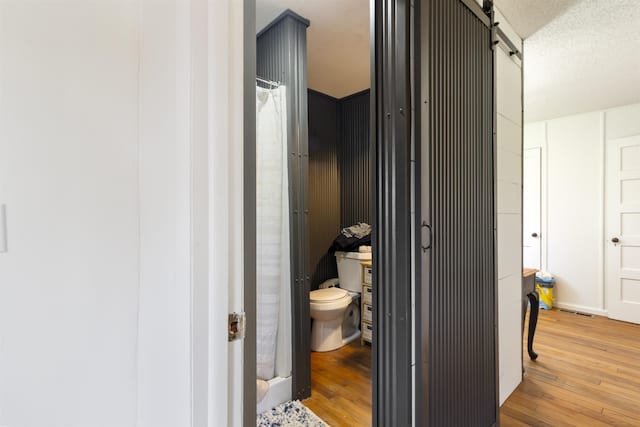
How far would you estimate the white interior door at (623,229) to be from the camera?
3.46 metres

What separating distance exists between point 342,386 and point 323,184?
2.00 meters

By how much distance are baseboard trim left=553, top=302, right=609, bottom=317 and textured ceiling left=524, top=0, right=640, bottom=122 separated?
8.12 ft

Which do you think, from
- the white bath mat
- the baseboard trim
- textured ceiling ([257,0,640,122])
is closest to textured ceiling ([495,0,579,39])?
textured ceiling ([257,0,640,122])

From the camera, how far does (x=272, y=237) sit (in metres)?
2.03

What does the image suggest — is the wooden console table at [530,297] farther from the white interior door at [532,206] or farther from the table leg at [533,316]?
the white interior door at [532,206]

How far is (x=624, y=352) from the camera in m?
2.77

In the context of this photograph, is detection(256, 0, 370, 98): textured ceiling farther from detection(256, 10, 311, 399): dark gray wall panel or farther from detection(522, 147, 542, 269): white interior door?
detection(522, 147, 542, 269): white interior door

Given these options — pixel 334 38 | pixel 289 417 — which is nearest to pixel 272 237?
pixel 289 417

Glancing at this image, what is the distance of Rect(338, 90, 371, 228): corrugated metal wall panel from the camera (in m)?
3.37
